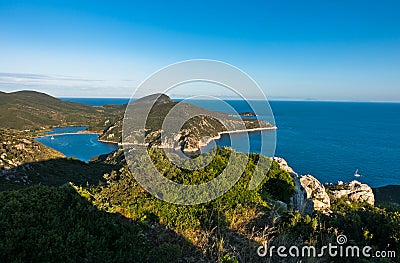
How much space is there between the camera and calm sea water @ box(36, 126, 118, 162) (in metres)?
109

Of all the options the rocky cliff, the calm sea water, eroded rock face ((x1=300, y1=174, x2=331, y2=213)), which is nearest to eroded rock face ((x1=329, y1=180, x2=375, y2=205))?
the rocky cliff

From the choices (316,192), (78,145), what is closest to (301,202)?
(316,192)

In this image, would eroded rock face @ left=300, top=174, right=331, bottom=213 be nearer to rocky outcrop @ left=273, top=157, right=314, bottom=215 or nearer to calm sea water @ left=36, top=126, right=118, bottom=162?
rocky outcrop @ left=273, top=157, right=314, bottom=215

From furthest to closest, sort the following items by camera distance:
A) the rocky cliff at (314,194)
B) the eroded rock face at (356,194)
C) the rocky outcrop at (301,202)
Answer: the eroded rock face at (356,194)
the rocky cliff at (314,194)
the rocky outcrop at (301,202)

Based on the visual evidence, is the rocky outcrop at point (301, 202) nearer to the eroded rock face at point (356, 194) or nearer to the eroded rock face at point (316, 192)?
the eroded rock face at point (316, 192)

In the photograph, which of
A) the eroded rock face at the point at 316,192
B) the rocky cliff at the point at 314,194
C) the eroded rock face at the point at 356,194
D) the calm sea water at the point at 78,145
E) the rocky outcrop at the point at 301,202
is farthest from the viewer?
the calm sea water at the point at 78,145

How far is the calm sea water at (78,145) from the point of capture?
4294 inches

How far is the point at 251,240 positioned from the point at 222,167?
265 centimetres

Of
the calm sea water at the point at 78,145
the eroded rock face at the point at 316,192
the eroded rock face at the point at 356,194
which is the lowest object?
the calm sea water at the point at 78,145

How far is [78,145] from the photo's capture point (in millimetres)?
123188

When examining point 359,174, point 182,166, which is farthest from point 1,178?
point 359,174

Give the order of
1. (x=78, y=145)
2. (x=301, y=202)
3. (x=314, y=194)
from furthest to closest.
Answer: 1. (x=78, y=145)
2. (x=314, y=194)
3. (x=301, y=202)

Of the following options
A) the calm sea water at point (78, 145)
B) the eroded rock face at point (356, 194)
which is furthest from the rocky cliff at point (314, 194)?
the calm sea water at point (78, 145)

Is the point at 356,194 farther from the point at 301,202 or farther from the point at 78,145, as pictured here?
the point at 78,145
